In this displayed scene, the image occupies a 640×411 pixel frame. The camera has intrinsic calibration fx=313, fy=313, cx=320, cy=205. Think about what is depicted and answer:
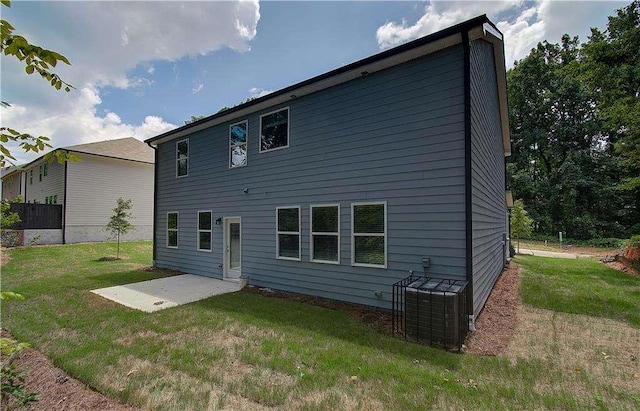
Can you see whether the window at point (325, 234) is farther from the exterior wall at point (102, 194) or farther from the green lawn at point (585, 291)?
the exterior wall at point (102, 194)

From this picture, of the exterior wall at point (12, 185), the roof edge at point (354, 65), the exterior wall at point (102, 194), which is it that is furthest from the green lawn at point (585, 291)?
the exterior wall at point (12, 185)

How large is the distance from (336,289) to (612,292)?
7503mm

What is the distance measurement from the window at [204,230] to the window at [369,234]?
572cm

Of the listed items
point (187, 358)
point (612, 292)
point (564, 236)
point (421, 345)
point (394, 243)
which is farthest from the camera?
point (564, 236)

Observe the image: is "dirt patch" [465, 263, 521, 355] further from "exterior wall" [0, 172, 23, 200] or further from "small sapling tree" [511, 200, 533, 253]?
"exterior wall" [0, 172, 23, 200]

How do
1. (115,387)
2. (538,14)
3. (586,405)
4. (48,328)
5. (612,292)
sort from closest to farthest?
1. (586,405)
2. (115,387)
3. (48,328)
4. (612,292)
5. (538,14)

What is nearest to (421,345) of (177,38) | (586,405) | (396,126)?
(586,405)

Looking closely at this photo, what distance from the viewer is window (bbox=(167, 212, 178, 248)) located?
464 inches

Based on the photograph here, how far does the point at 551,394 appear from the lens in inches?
135

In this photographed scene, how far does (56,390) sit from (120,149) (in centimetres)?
2140

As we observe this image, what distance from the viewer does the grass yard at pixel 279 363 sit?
11.0 ft

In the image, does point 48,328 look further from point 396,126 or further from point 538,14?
point 538,14

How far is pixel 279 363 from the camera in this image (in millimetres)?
4121

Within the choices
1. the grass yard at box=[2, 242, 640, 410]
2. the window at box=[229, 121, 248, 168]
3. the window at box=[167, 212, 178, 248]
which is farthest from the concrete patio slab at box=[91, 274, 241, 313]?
the window at box=[229, 121, 248, 168]
